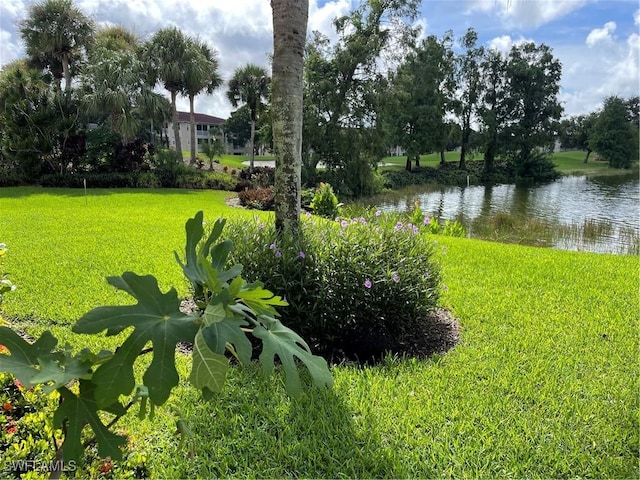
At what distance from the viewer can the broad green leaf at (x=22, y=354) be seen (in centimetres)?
85

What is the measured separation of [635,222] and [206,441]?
655 inches

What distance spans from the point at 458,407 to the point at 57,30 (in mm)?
24184

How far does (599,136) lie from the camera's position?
44.3m

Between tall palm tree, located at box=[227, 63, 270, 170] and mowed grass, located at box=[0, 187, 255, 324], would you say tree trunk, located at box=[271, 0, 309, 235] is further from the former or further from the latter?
tall palm tree, located at box=[227, 63, 270, 170]

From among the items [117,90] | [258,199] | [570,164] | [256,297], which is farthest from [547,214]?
[570,164]

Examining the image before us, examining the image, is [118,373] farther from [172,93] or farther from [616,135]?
[616,135]

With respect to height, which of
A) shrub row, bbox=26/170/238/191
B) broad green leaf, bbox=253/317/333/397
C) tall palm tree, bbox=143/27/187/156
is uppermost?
tall palm tree, bbox=143/27/187/156

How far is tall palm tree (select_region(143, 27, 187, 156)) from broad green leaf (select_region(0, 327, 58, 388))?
2229 centimetres

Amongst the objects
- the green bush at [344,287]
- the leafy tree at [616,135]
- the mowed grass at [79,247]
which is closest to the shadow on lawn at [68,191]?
the mowed grass at [79,247]

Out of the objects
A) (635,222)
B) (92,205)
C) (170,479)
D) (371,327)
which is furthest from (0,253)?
(635,222)

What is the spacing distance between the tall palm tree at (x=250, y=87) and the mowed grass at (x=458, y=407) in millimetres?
22711

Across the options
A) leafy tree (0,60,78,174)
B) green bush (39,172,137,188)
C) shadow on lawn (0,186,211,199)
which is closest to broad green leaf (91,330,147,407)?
shadow on lawn (0,186,211,199)

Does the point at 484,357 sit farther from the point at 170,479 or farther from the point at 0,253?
the point at 0,253

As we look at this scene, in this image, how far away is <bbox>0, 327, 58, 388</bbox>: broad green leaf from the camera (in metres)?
0.85
